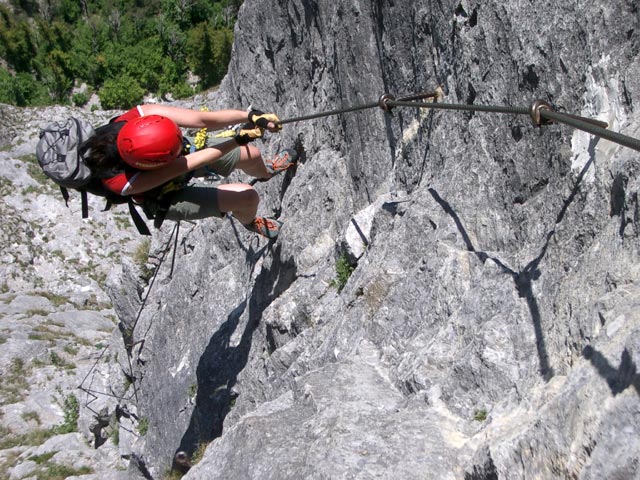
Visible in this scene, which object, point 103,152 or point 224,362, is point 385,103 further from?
point 224,362

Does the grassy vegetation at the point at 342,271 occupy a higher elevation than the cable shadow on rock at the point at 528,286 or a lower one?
higher

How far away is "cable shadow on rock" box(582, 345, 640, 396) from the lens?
3.26 metres

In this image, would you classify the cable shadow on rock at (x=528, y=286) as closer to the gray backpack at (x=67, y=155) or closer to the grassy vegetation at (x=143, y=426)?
the gray backpack at (x=67, y=155)

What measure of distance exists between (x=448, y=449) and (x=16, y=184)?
120 ft

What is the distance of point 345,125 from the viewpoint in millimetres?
9680

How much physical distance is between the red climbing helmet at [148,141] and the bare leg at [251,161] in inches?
92.9

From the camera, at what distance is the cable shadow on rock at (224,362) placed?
10172 mm

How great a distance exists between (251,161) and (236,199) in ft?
2.43

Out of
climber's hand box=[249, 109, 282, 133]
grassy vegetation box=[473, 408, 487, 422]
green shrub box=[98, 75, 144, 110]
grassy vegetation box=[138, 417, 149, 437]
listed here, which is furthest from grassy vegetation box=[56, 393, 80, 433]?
green shrub box=[98, 75, 144, 110]

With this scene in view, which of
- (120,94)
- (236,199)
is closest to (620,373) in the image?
(236,199)

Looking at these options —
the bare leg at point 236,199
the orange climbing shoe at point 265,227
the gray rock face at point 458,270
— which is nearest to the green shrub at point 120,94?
the orange climbing shoe at point 265,227

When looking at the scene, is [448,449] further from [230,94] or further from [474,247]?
[230,94]

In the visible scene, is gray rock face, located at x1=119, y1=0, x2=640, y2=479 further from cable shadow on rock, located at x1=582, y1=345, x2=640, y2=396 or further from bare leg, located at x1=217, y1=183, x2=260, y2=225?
bare leg, located at x1=217, y1=183, x2=260, y2=225

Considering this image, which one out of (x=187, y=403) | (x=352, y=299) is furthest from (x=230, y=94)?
(x=352, y=299)
